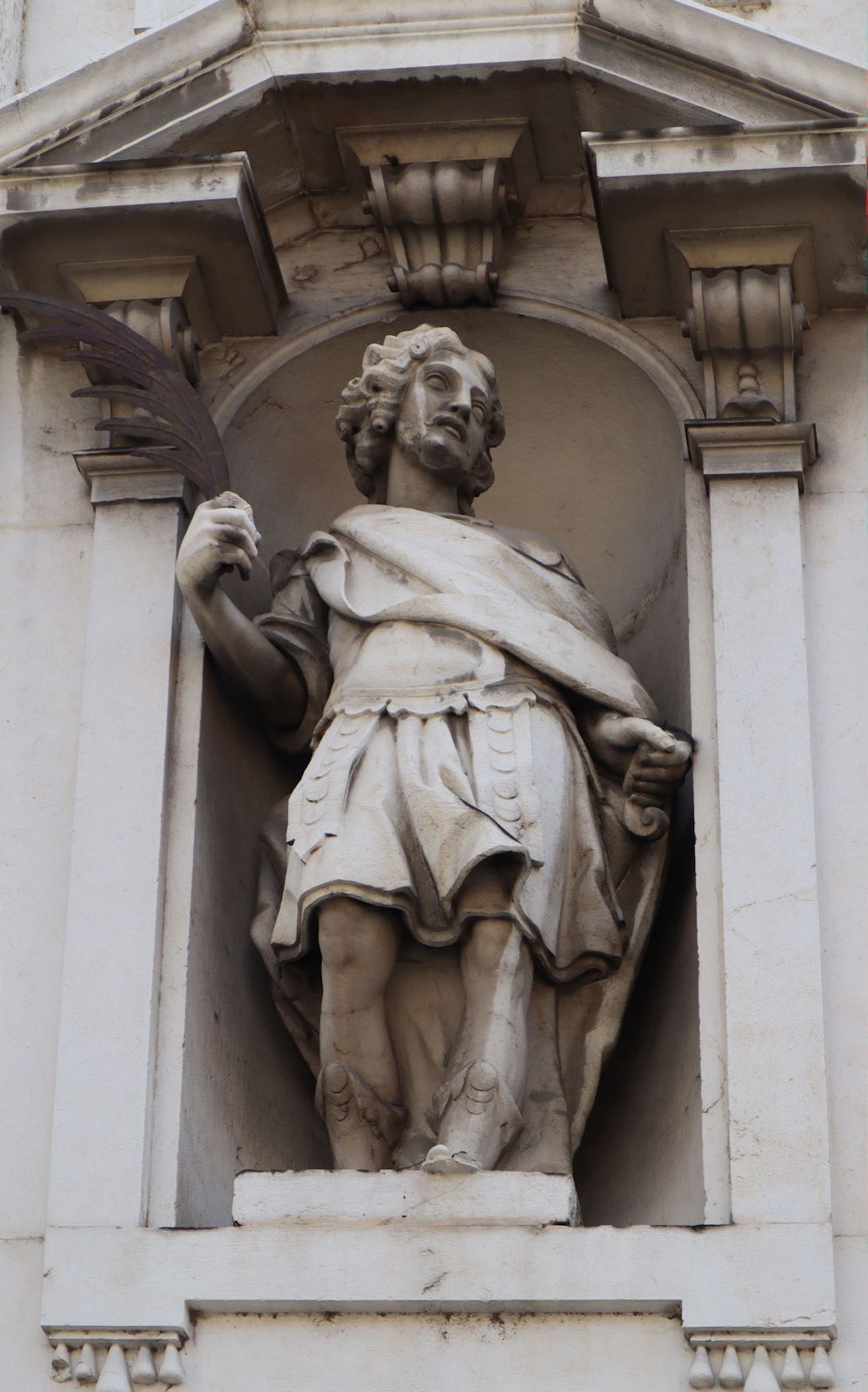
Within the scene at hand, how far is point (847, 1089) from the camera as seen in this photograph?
6.75m

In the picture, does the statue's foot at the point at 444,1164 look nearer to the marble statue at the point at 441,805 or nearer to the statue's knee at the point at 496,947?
the marble statue at the point at 441,805

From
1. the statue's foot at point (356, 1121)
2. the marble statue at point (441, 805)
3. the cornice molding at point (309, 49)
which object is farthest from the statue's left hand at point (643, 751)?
the cornice molding at point (309, 49)

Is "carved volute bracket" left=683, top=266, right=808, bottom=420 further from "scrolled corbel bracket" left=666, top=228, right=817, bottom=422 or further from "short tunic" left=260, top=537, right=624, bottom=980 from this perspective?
"short tunic" left=260, top=537, right=624, bottom=980

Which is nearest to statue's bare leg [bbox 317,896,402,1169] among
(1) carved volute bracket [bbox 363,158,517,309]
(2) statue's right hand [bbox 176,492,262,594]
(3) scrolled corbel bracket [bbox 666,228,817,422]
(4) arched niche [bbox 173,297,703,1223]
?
(4) arched niche [bbox 173,297,703,1223]

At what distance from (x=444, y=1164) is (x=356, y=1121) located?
1.37 feet

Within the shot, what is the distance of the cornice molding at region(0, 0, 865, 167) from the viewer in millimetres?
8000

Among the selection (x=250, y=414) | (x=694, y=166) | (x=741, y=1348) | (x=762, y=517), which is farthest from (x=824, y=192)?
(x=741, y=1348)

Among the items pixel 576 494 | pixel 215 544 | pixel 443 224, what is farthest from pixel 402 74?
pixel 215 544

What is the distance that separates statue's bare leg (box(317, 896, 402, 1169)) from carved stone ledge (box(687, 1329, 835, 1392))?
0.94 m

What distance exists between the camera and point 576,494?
855 cm

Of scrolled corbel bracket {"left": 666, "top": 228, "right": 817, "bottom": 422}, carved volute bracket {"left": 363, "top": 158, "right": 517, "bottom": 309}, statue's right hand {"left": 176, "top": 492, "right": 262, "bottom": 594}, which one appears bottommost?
statue's right hand {"left": 176, "top": 492, "right": 262, "bottom": 594}

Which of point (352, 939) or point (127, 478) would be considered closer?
point (352, 939)

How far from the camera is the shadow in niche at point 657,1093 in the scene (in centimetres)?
704

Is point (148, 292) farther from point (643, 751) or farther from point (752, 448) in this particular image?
point (643, 751)
